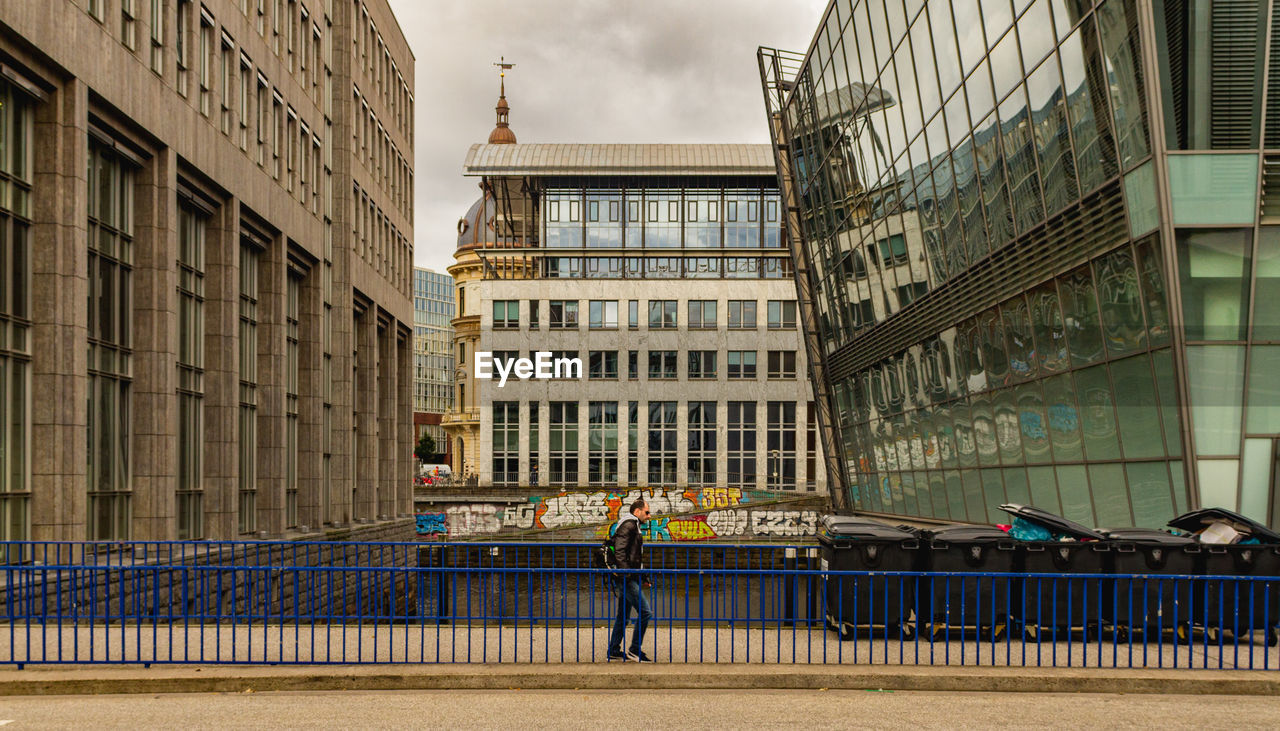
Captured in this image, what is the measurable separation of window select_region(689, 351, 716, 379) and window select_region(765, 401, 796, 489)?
153 inches

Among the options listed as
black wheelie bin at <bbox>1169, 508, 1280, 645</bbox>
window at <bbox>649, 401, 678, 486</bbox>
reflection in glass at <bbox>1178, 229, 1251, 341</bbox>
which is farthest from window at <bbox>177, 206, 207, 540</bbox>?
window at <bbox>649, 401, 678, 486</bbox>

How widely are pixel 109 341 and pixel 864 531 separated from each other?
15.9 meters

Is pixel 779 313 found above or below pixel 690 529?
above

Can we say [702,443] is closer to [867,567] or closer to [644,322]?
[644,322]

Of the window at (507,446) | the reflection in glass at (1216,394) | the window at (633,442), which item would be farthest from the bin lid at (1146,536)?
the window at (507,446)

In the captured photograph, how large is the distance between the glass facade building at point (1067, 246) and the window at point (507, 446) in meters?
44.6

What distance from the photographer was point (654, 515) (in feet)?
214

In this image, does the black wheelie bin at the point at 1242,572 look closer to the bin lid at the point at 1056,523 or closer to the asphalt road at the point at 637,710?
the bin lid at the point at 1056,523

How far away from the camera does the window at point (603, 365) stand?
253 ft

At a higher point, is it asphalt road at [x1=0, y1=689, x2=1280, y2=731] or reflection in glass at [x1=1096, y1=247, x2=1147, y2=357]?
reflection in glass at [x1=1096, y1=247, x2=1147, y2=357]

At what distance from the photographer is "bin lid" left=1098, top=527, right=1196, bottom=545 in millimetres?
14039

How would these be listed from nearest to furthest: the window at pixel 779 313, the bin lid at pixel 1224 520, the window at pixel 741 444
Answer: the bin lid at pixel 1224 520 < the window at pixel 741 444 < the window at pixel 779 313

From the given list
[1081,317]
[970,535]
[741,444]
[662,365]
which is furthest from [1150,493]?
[662,365]

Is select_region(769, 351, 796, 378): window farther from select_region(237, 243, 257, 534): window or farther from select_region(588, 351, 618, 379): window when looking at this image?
select_region(237, 243, 257, 534): window
